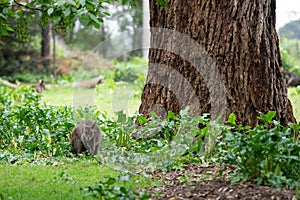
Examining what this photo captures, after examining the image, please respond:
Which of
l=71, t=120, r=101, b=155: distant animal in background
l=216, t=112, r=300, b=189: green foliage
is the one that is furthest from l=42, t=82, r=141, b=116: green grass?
l=216, t=112, r=300, b=189: green foliage

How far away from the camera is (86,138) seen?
5.45 m

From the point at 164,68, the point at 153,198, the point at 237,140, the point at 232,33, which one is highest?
the point at 232,33

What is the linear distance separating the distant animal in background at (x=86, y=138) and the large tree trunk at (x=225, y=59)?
997 mm

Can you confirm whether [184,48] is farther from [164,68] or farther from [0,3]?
[0,3]

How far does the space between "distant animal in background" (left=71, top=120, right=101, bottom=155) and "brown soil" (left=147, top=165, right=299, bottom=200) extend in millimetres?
1268

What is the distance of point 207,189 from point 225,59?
6.07 ft

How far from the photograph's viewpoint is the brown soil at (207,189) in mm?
3580

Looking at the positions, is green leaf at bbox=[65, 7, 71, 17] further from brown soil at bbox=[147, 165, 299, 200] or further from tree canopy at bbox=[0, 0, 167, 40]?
brown soil at bbox=[147, 165, 299, 200]

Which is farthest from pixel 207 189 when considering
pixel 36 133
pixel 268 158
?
pixel 36 133

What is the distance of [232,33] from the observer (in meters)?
5.20

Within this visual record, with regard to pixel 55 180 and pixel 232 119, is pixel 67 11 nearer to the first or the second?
pixel 55 180

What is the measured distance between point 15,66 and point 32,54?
866 mm

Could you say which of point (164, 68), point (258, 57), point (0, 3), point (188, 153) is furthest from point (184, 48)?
point (0, 3)

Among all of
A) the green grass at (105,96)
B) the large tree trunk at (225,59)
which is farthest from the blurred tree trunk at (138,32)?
the large tree trunk at (225,59)
